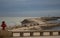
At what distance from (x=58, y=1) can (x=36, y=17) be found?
2.65ft

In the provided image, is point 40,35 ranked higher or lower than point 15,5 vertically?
lower

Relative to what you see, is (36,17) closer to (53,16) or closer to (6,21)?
(53,16)

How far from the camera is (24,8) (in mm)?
4836

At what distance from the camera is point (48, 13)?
4.84 m

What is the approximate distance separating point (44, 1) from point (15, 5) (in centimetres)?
85

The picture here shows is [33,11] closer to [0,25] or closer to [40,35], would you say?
[40,35]

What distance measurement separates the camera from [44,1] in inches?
191

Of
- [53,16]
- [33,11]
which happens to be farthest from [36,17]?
[53,16]

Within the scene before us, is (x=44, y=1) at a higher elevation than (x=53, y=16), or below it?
higher

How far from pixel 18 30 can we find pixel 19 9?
0.60m

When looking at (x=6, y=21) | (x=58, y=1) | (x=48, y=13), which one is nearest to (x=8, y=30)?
(x=6, y=21)

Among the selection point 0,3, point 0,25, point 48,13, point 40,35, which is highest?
point 0,3

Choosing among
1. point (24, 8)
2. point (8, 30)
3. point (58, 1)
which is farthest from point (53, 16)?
point (8, 30)

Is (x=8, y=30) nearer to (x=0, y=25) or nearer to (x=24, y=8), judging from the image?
(x=0, y=25)
